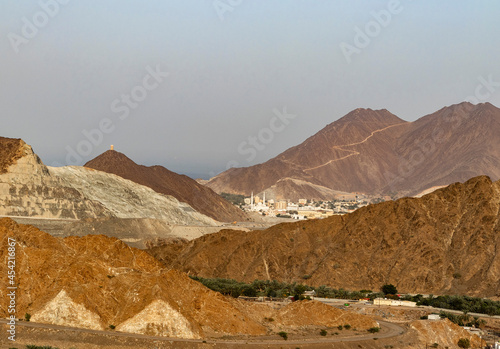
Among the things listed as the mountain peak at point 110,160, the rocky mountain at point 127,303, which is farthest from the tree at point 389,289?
the mountain peak at point 110,160

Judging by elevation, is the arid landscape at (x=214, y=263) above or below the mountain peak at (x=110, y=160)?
below

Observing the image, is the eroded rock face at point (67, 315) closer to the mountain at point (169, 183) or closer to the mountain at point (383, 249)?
the mountain at point (383, 249)

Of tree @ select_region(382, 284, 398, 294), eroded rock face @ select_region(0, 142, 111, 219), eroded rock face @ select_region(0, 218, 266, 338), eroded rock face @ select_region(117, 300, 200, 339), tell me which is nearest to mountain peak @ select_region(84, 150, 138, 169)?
eroded rock face @ select_region(0, 142, 111, 219)

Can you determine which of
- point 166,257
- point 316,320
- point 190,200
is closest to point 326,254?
point 166,257

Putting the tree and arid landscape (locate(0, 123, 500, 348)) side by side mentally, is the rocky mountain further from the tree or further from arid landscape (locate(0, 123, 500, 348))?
the tree

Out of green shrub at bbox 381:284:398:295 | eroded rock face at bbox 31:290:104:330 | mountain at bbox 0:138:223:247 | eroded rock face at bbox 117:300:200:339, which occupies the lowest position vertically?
green shrub at bbox 381:284:398:295

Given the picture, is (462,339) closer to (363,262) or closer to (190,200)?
(363,262)
